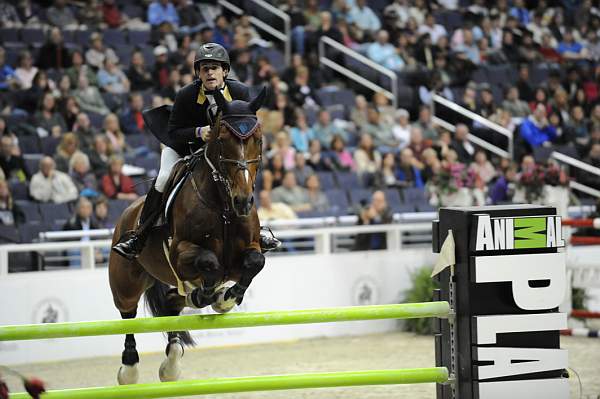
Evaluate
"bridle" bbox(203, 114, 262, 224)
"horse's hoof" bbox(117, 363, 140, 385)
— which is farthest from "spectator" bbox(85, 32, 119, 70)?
"bridle" bbox(203, 114, 262, 224)

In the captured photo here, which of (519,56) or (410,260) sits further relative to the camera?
(519,56)

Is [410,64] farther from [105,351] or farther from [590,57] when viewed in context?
[105,351]

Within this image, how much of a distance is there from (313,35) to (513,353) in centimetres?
1179

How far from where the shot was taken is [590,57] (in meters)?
20.5

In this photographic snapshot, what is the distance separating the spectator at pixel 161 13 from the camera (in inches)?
648

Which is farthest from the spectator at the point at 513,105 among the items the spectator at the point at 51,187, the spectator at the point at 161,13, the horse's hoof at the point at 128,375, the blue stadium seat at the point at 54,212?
the horse's hoof at the point at 128,375

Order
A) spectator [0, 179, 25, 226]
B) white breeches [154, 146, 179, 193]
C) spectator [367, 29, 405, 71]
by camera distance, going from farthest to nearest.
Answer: spectator [367, 29, 405, 71], spectator [0, 179, 25, 226], white breeches [154, 146, 179, 193]

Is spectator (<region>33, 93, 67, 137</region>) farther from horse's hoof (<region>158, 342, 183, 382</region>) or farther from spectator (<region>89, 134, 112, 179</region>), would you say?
horse's hoof (<region>158, 342, 183, 382</region>)

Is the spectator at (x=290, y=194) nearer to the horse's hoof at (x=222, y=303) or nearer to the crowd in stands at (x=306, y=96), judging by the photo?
the crowd in stands at (x=306, y=96)

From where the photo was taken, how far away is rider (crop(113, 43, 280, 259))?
698cm

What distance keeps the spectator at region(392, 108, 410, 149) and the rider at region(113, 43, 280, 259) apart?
29.3ft

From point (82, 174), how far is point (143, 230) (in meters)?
5.67

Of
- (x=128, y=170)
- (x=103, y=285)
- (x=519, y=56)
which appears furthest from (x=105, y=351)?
(x=519, y=56)

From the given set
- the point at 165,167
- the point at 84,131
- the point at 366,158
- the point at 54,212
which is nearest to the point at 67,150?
the point at 84,131
